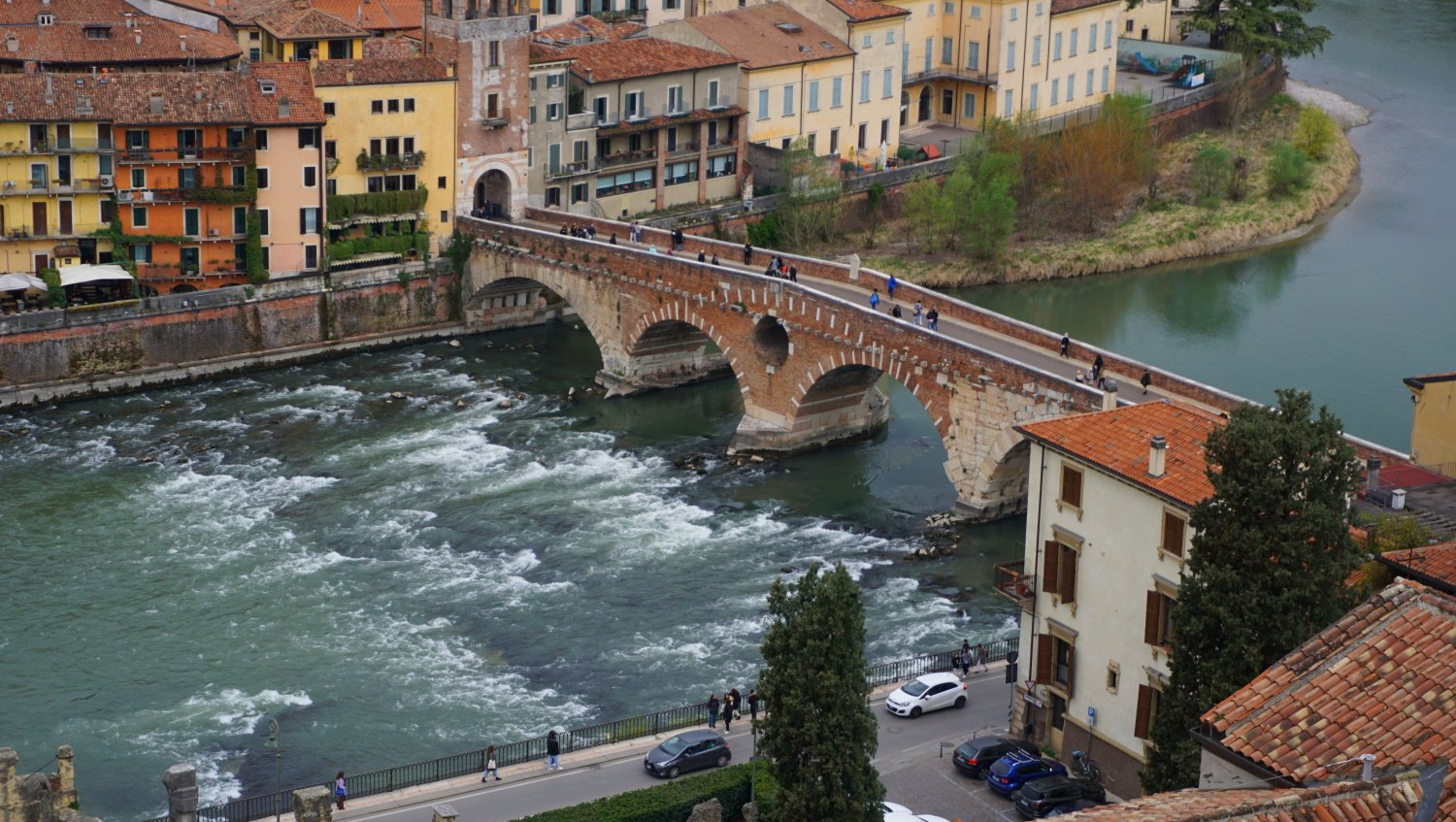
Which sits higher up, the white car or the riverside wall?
the riverside wall

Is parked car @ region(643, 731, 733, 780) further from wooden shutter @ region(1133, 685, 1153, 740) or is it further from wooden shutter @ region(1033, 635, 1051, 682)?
wooden shutter @ region(1133, 685, 1153, 740)

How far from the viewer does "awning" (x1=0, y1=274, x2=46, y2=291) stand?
262 feet

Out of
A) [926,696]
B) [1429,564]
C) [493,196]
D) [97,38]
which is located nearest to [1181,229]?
[493,196]

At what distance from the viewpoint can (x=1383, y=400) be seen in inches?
3081

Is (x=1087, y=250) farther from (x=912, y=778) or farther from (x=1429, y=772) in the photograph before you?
(x=1429, y=772)

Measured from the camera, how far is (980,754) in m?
48.3

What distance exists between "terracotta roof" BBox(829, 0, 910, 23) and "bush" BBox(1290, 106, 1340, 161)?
67.6ft

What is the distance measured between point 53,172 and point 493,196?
1744 centimetres

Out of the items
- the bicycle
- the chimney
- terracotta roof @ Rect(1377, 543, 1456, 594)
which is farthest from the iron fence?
terracotta roof @ Rect(1377, 543, 1456, 594)

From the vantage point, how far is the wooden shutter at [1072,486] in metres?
47.8

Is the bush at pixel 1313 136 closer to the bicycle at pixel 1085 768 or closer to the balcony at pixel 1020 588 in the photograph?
the balcony at pixel 1020 588

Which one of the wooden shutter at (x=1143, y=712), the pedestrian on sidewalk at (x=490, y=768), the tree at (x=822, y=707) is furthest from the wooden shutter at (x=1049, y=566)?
the pedestrian on sidewalk at (x=490, y=768)

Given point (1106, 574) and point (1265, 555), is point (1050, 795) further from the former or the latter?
point (1265, 555)

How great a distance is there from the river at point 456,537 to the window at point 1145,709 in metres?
A: 12.8
